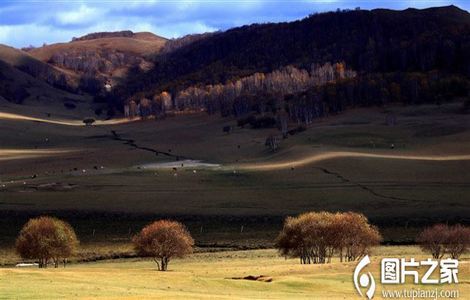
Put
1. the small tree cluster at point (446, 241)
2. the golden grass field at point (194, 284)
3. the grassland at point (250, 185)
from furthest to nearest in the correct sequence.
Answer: the grassland at point (250, 185)
the small tree cluster at point (446, 241)
the golden grass field at point (194, 284)

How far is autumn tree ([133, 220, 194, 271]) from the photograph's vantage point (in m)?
62.6

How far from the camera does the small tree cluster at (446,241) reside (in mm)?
63781

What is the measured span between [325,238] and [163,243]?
11758 millimetres

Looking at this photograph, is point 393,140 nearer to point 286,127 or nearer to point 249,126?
point 286,127

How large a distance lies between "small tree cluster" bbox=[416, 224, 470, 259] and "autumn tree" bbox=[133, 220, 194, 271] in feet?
59.1

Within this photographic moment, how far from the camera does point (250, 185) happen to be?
351ft

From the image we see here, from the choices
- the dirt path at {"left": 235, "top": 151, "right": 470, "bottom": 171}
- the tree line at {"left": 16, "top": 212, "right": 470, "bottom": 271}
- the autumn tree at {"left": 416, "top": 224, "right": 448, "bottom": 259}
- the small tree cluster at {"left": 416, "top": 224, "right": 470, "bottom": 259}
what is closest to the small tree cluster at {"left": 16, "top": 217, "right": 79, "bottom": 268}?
the tree line at {"left": 16, "top": 212, "right": 470, "bottom": 271}

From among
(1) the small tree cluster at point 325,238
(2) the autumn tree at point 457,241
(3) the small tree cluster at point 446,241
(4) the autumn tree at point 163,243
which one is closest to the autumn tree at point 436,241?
(3) the small tree cluster at point 446,241

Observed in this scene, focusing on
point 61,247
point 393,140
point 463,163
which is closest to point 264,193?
point 463,163

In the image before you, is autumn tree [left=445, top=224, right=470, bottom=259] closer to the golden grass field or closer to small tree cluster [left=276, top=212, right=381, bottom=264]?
small tree cluster [left=276, top=212, right=381, bottom=264]

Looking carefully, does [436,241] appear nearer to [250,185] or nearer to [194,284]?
[194,284]

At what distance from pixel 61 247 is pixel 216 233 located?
2093 centimetres

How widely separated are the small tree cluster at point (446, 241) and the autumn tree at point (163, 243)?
18.0 m

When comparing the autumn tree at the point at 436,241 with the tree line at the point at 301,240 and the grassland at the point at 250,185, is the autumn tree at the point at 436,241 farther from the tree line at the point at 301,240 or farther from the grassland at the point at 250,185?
the grassland at the point at 250,185
